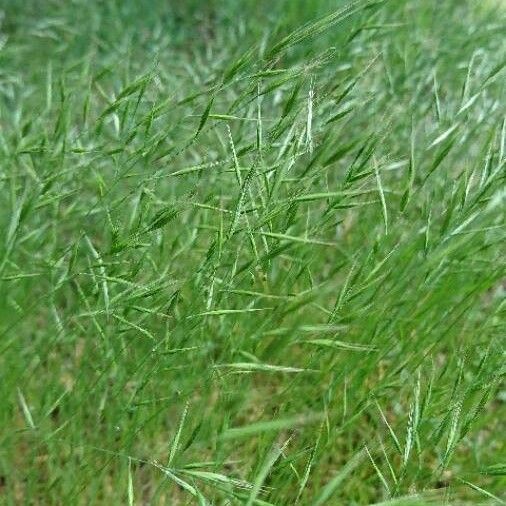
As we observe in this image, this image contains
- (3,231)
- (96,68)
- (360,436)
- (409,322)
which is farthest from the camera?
(96,68)

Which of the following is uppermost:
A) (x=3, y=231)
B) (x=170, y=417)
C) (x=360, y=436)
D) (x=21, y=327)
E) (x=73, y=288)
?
(x=3, y=231)

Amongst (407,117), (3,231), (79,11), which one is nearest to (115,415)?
(3,231)

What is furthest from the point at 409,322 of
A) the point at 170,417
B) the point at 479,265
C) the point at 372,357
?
the point at 170,417

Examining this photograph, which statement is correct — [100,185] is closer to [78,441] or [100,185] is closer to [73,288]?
[78,441]

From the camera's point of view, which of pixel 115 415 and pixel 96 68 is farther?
pixel 96 68

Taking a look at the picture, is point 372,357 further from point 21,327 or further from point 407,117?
point 407,117

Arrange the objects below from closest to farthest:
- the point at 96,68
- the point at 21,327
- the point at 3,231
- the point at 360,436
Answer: the point at 3,231 < the point at 21,327 < the point at 360,436 < the point at 96,68

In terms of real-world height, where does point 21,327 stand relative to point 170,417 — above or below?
above
